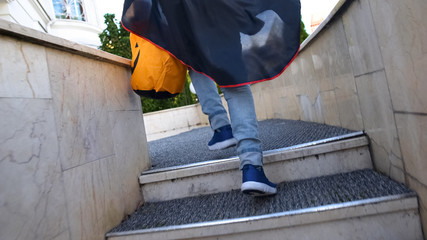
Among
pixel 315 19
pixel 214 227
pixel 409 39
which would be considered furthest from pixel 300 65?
pixel 315 19

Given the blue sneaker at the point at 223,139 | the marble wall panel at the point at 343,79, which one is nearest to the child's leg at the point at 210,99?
the blue sneaker at the point at 223,139

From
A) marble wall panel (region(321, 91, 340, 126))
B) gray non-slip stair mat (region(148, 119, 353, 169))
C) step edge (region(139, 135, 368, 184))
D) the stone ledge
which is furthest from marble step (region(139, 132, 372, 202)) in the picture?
the stone ledge

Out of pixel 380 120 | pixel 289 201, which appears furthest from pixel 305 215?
pixel 380 120

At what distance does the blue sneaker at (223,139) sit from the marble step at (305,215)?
33cm

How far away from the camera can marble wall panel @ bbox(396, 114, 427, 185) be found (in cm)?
81

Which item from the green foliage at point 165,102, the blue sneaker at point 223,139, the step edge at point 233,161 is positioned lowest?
the step edge at point 233,161

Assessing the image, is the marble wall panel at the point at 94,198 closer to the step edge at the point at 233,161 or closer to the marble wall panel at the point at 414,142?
the step edge at the point at 233,161

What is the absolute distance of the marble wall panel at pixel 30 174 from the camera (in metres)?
0.79

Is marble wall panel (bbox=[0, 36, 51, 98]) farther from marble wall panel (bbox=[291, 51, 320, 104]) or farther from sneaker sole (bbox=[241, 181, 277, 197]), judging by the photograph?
marble wall panel (bbox=[291, 51, 320, 104])

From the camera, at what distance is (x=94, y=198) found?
3.73ft

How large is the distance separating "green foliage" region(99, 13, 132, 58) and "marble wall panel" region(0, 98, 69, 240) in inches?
258

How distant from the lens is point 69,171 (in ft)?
3.39

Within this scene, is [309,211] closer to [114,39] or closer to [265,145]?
[265,145]

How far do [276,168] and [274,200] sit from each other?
0.23 metres
